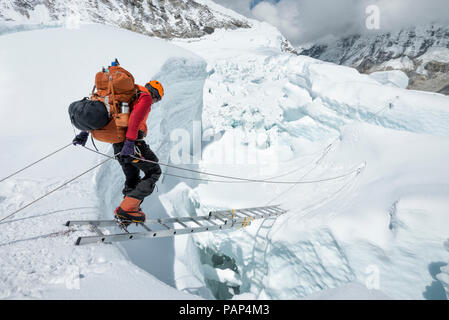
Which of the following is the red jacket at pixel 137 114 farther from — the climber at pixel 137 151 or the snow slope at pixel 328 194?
the snow slope at pixel 328 194

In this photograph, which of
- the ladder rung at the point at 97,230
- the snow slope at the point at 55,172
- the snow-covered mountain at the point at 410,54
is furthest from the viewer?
the snow-covered mountain at the point at 410,54

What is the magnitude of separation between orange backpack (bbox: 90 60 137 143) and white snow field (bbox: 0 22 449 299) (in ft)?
3.23

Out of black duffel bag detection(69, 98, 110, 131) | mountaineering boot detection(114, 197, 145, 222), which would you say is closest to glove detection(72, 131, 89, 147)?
black duffel bag detection(69, 98, 110, 131)

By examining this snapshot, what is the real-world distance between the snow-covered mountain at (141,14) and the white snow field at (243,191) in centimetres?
2546

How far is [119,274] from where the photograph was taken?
4.73ft

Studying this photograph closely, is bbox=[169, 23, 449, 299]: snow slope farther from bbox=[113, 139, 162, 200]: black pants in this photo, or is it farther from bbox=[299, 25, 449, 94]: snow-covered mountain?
bbox=[299, 25, 449, 94]: snow-covered mountain

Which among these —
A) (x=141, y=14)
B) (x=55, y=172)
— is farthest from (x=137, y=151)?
(x=141, y=14)

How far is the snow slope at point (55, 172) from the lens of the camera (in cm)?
132

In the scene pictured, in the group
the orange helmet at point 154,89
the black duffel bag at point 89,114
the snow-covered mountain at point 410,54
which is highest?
the snow-covered mountain at point 410,54

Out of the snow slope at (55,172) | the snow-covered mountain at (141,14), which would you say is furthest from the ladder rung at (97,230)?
the snow-covered mountain at (141,14)

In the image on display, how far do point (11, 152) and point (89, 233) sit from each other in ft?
6.73
